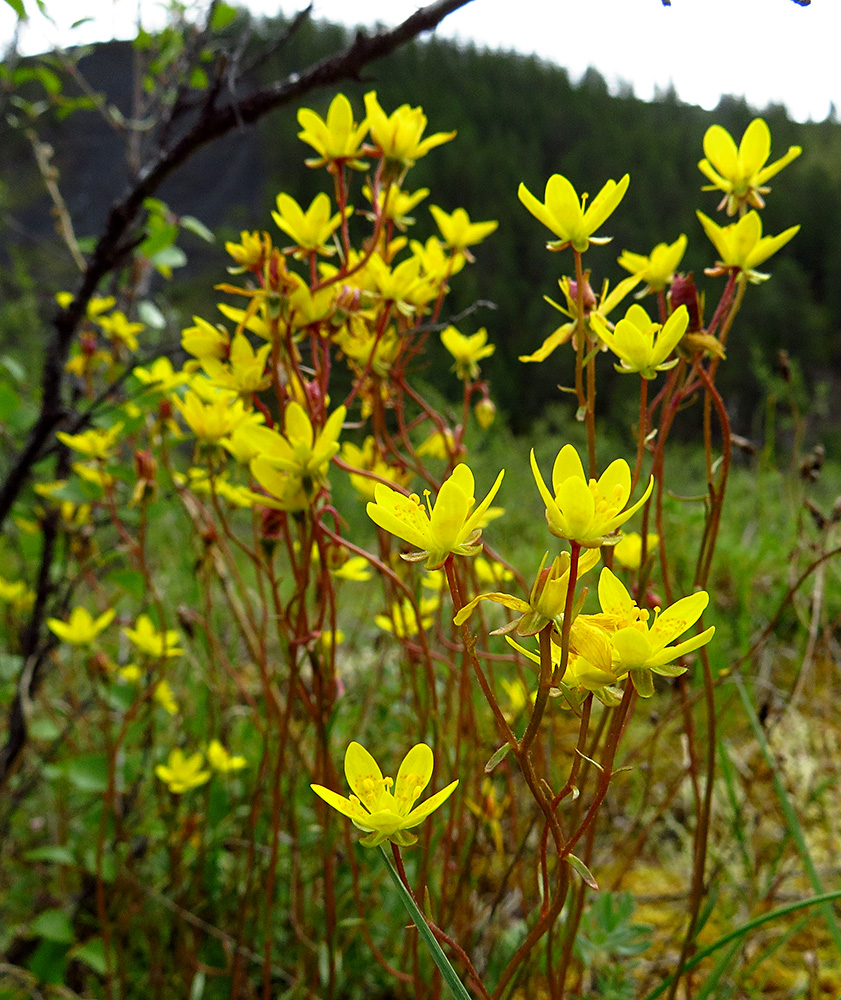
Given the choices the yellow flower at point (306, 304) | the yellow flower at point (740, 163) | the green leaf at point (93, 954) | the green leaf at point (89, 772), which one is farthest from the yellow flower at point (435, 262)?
the green leaf at point (93, 954)

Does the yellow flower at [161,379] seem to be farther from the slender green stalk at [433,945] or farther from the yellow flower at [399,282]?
the slender green stalk at [433,945]

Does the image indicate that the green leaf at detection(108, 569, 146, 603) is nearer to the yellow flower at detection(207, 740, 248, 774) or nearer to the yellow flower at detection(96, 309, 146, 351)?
the yellow flower at detection(207, 740, 248, 774)

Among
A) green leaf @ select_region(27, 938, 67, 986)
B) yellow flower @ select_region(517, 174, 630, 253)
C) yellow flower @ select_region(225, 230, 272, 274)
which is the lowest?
green leaf @ select_region(27, 938, 67, 986)

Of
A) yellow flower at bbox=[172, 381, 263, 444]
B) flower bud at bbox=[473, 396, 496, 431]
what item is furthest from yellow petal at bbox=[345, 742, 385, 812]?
flower bud at bbox=[473, 396, 496, 431]

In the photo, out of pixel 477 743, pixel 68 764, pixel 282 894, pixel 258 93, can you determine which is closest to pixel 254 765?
pixel 282 894

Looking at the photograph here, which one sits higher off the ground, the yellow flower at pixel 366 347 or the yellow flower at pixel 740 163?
the yellow flower at pixel 740 163

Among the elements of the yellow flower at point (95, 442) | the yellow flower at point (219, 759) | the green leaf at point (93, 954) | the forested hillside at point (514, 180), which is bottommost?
the green leaf at point (93, 954)
